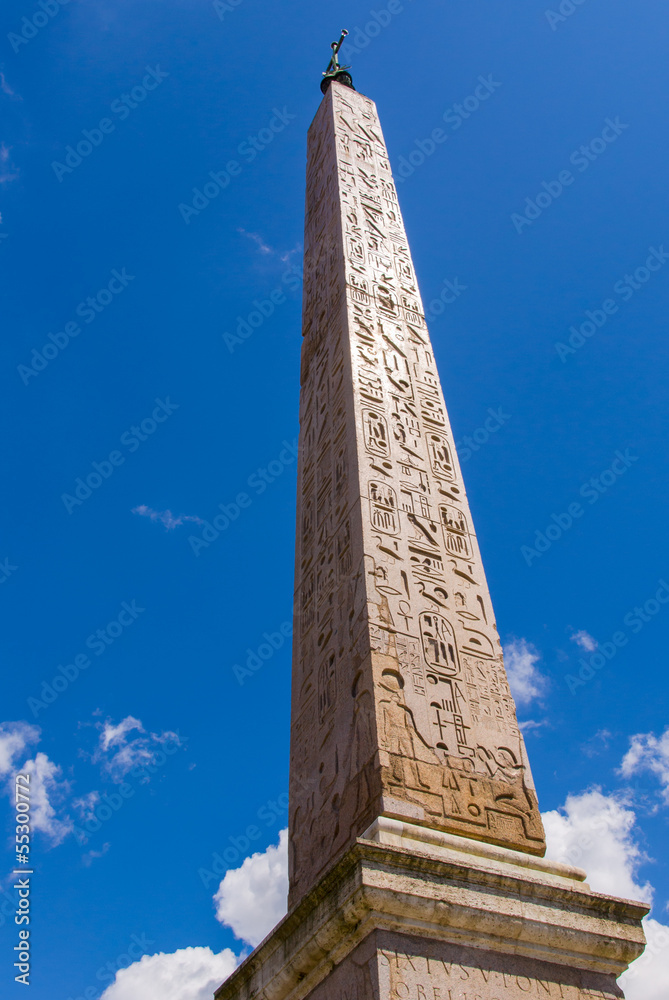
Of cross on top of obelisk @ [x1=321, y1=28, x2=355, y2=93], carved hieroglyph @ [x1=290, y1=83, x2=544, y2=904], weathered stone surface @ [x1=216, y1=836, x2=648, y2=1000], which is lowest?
weathered stone surface @ [x1=216, y1=836, x2=648, y2=1000]

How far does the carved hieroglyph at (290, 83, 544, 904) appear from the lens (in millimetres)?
4379

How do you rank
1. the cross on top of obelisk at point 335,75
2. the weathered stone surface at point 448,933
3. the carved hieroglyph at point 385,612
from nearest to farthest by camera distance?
the weathered stone surface at point 448,933, the carved hieroglyph at point 385,612, the cross on top of obelisk at point 335,75

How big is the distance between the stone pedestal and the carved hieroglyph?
32 cm

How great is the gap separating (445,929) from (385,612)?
1.67 meters

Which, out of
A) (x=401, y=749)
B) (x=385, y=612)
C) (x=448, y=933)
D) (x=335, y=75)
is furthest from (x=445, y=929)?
(x=335, y=75)

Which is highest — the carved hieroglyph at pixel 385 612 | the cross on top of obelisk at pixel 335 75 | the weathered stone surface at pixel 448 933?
the cross on top of obelisk at pixel 335 75

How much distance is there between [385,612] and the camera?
4.93 m

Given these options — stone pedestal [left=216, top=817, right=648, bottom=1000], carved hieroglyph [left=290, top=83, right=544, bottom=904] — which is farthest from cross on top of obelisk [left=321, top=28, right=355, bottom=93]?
stone pedestal [left=216, top=817, right=648, bottom=1000]

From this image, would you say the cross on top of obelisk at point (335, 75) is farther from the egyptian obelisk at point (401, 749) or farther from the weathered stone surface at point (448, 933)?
the weathered stone surface at point (448, 933)

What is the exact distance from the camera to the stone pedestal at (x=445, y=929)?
3617 millimetres

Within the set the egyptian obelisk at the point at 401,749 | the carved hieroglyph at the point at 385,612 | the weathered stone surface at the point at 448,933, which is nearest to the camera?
the weathered stone surface at the point at 448,933

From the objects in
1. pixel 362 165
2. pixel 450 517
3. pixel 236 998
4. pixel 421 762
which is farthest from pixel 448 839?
pixel 362 165

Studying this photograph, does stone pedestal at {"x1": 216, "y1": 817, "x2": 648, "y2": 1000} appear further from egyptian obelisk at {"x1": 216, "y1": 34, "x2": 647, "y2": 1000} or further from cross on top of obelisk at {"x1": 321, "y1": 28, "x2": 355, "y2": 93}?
cross on top of obelisk at {"x1": 321, "y1": 28, "x2": 355, "y2": 93}

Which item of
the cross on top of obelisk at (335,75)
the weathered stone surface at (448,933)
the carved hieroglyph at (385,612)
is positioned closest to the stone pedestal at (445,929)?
the weathered stone surface at (448,933)
